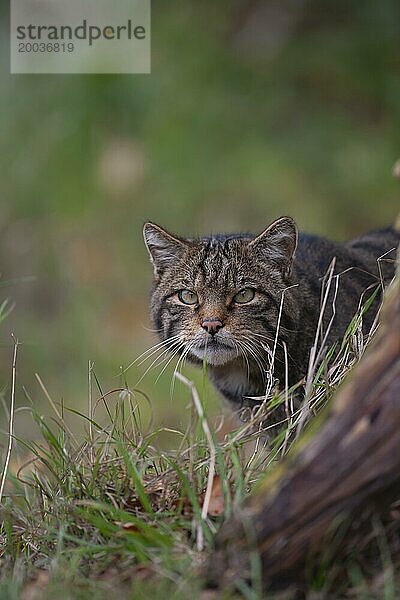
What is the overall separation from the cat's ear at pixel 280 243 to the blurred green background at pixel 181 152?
15.3ft

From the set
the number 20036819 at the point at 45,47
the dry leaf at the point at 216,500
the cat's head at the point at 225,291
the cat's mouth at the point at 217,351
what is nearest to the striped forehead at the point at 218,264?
the cat's head at the point at 225,291

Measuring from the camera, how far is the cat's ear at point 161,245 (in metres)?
4.55

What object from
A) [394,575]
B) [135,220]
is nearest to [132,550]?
[394,575]

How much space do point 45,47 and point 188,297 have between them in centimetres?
598

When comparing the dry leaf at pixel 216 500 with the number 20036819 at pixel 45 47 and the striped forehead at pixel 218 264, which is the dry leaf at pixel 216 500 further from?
the number 20036819 at pixel 45 47

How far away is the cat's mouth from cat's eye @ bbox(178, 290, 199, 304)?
0.77 ft

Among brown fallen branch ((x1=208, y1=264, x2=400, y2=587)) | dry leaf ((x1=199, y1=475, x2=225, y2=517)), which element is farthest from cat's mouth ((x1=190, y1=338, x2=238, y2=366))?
brown fallen branch ((x1=208, y1=264, x2=400, y2=587))

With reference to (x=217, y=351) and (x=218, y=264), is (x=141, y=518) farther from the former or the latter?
(x=218, y=264)

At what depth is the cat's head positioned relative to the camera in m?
4.27

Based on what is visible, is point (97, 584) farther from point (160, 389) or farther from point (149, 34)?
point (149, 34)

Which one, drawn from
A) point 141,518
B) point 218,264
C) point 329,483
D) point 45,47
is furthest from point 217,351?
point 45,47

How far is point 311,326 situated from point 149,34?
257 inches

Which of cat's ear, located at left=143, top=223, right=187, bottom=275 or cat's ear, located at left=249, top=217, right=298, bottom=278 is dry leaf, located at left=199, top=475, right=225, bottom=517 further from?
cat's ear, located at left=143, top=223, right=187, bottom=275

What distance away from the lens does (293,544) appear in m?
2.66
